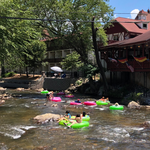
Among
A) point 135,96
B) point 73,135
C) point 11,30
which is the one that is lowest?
point 73,135

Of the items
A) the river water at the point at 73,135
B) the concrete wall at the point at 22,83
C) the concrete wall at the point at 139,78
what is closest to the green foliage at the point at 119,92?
the concrete wall at the point at 139,78

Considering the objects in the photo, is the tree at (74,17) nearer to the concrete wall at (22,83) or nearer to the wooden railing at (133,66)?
the wooden railing at (133,66)

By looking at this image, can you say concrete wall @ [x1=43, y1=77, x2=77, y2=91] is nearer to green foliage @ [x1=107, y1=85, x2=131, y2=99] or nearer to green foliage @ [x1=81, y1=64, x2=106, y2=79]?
green foliage @ [x1=81, y1=64, x2=106, y2=79]

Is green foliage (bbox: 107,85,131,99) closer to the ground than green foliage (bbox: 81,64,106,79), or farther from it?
closer to the ground

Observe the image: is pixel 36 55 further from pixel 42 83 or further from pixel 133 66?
pixel 133 66

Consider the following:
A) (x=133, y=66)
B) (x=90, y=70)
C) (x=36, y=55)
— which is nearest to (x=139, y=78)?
(x=133, y=66)

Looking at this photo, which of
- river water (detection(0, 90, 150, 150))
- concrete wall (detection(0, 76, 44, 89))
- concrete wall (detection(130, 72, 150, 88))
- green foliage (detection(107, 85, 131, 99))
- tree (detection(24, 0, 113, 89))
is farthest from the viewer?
concrete wall (detection(0, 76, 44, 89))

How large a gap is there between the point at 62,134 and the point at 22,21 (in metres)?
10.3

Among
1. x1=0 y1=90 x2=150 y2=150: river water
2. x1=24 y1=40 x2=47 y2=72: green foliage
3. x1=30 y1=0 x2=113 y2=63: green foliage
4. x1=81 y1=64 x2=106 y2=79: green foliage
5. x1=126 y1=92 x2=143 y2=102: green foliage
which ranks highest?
x1=30 y1=0 x2=113 y2=63: green foliage

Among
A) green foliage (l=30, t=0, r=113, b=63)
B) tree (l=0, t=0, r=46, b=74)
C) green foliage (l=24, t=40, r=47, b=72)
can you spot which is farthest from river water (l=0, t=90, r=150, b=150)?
green foliage (l=24, t=40, r=47, b=72)

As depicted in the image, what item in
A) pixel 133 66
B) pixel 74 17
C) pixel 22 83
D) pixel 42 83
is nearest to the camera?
pixel 133 66

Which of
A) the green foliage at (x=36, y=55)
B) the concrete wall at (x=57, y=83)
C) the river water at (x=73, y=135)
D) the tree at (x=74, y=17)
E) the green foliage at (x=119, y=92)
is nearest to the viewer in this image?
the river water at (x=73, y=135)

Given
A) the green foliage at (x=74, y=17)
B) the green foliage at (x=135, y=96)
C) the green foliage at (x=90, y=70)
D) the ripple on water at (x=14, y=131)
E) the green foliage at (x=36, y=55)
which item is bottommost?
the ripple on water at (x=14, y=131)

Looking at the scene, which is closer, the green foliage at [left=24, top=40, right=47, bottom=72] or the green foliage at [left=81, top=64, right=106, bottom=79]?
the green foliage at [left=81, top=64, right=106, bottom=79]
